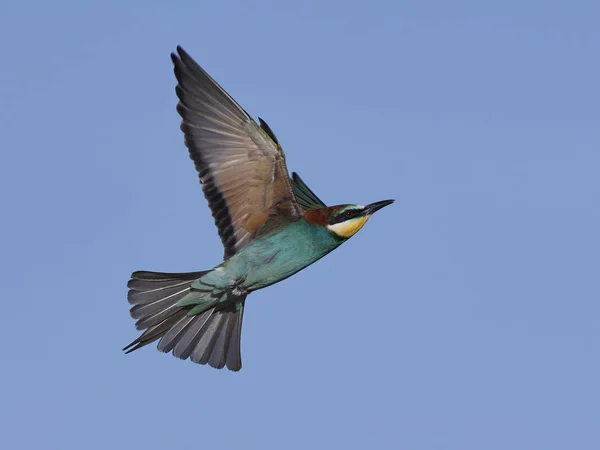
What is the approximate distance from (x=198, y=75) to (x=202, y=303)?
48.5 inches

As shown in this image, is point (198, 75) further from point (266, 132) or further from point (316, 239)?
point (316, 239)

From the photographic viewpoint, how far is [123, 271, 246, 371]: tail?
5.45m

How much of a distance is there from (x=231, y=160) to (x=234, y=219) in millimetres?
325

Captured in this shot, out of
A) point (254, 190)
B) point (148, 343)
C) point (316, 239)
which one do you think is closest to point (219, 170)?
point (254, 190)

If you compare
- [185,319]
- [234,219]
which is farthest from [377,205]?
[185,319]

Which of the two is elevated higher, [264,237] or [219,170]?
[219,170]

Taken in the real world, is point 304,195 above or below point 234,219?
above

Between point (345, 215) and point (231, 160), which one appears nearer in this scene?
point (231, 160)

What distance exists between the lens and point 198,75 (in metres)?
5.12

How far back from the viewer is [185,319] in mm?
5621

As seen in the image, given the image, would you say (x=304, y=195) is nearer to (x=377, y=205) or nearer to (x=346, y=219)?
(x=377, y=205)

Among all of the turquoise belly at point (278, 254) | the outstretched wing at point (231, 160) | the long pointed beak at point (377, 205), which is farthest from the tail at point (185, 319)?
the long pointed beak at point (377, 205)

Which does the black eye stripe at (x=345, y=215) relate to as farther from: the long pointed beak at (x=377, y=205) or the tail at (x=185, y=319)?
the tail at (x=185, y=319)

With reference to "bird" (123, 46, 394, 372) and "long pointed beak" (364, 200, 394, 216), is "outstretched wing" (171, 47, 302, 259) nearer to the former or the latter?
"bird" (123, 46, 394, 372)
